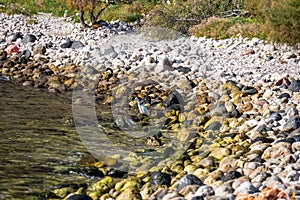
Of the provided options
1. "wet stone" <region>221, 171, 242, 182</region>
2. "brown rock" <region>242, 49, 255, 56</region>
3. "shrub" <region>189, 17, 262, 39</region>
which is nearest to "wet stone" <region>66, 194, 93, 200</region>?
"wet stone" <region>221, 171, 242, 182</region>

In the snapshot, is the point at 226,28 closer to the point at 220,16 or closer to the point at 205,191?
the point at 220,16

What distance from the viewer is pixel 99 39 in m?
18.2

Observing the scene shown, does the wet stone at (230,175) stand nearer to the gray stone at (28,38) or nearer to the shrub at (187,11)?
the shrub at (187,11)

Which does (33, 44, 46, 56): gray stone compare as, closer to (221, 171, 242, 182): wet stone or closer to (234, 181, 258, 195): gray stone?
(221, 171, 242, 182): wet stone

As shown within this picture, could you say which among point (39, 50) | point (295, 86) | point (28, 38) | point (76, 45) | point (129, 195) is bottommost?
point (129, 195)

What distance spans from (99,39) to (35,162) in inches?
387

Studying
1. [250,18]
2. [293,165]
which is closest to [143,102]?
[293,165]

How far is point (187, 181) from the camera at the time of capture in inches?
294

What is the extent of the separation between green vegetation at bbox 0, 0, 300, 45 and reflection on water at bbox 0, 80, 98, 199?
6043 mm

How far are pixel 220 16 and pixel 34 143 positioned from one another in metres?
11.5

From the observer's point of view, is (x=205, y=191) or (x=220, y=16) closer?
(x=205, y=191)

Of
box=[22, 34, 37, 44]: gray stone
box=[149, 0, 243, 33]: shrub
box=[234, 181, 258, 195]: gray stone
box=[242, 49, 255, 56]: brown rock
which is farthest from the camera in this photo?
box=[149, 0, 243, 33]: shrub

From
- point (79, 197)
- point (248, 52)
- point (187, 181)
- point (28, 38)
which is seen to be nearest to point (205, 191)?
point (187, 181)

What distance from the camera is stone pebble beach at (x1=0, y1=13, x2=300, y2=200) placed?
7504mm
